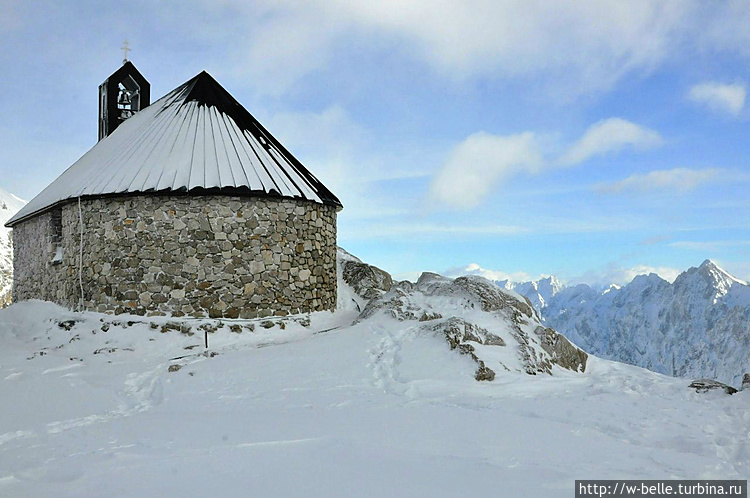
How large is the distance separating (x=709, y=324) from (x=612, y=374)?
120353 mm

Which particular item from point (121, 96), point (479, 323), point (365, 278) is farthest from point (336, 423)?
point (121, 96)

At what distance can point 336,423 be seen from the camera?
543cm

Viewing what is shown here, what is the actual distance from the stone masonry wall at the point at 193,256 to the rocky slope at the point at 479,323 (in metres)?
2.27

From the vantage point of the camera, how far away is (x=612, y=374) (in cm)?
888

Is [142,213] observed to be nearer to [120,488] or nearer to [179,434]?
[179,434]

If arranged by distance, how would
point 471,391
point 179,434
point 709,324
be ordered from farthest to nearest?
point 709,324 < point 471,391 < point 179,434

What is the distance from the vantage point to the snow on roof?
37.8ft

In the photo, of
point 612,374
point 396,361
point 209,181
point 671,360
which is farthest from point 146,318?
point 671,360

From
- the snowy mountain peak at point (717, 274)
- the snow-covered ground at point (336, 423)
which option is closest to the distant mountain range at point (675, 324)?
the snowy mountain peak at point (717, 274)

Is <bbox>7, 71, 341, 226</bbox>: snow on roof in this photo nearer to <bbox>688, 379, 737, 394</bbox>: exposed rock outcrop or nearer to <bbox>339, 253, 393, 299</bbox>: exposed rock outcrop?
<bbox>339, 253, 393, 299</bbox>: exposed rock outcrop

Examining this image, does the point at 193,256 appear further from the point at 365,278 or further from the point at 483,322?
the point at 365,278

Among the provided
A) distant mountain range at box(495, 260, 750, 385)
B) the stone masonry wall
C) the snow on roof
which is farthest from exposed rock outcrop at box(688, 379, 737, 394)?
distant mountain range at box(495, 260, 750, 385)

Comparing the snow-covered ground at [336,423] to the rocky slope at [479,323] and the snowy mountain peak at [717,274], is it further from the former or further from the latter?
the snowy mountain peak at [717,274]

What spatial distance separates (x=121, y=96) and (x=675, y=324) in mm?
124926
